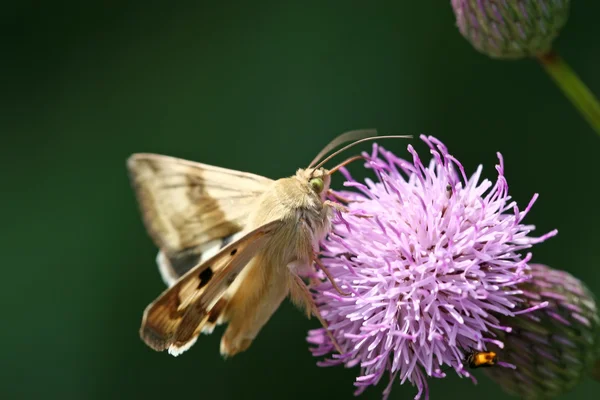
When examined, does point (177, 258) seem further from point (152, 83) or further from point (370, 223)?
point (152, 83)

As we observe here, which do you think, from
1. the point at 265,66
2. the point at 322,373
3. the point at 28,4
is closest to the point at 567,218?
the point at 322,373

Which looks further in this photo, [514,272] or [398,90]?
[398,90]

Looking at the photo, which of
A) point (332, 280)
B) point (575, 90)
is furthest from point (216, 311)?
point (575, 90)

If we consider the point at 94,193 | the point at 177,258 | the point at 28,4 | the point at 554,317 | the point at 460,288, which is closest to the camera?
the point at 460,288

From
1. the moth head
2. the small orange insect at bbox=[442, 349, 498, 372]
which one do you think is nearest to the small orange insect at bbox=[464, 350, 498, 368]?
the small orange insect at bbox=[442, 349, 498, 372]

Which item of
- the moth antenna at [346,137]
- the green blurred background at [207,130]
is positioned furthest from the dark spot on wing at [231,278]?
the green blurred background at [207,130]

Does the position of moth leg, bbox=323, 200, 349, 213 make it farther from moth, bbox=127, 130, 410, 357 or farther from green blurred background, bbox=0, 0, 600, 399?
green blurred background, bbox=0, 0, 600, 399
